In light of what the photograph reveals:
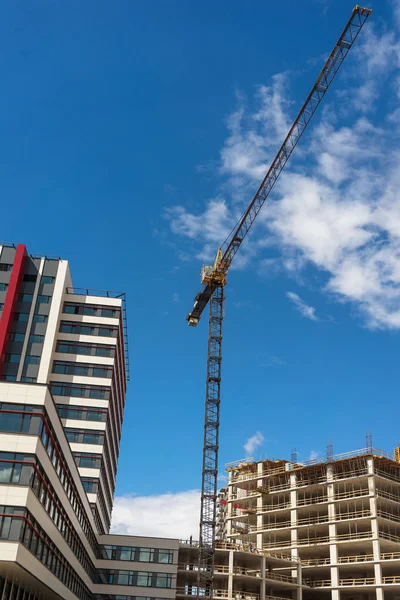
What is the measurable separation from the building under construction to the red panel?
46224 millimetres

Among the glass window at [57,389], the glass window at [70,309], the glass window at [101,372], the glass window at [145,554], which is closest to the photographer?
the glass window at [145,554]

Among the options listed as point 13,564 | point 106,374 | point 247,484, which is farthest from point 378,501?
point 13,564

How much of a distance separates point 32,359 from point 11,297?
28.8ft

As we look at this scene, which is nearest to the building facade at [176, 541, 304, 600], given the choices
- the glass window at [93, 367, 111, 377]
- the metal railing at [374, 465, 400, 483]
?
the metal railing at [374, 465, 400, 483]

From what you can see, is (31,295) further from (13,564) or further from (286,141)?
(13,564)

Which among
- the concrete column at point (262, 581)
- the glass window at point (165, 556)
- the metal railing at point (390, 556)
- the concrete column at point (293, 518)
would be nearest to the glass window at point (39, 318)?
the glass window at point (165, 556)

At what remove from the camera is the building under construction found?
8388 cm

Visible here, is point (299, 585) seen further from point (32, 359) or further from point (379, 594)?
point (32, 359)

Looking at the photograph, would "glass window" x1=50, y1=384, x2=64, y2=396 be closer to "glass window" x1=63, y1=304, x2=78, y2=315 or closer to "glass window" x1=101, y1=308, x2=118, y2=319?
"glass window" x1=63, y1=304, x2=78, y2=315

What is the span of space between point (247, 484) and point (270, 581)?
2391 cm

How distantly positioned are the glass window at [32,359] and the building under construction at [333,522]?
135 ft

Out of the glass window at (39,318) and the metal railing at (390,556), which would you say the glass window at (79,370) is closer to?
the glass window at (39,318)

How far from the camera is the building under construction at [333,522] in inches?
3302

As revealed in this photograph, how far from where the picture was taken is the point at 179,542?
7788cm
